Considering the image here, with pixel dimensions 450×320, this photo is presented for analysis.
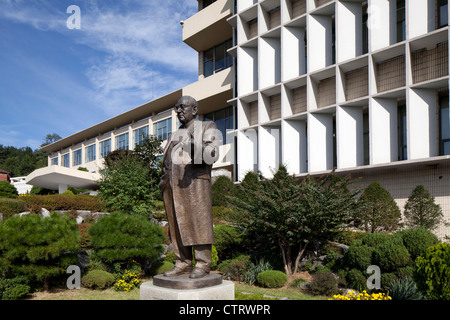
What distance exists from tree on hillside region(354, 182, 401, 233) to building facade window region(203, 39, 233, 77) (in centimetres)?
1698

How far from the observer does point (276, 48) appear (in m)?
23.7

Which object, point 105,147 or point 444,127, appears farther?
point 105,147

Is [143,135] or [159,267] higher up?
[143,135]

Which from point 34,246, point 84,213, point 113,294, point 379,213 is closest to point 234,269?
point 113,294

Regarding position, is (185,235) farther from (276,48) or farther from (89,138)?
(89,138)

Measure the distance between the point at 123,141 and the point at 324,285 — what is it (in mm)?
35510

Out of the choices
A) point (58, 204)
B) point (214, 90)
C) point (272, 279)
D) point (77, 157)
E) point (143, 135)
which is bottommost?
point (272, 279)

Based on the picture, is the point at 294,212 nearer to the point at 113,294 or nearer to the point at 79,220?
the point at 113,294

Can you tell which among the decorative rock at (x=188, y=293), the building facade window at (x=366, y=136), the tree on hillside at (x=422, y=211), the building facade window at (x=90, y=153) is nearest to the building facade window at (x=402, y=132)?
the building facade window at (x=366, y=136)

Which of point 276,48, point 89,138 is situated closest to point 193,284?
point 276,48

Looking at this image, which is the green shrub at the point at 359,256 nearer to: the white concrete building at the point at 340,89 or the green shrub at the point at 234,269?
the green shrub at the point at 234,269

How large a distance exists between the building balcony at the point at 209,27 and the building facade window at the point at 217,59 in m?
0.38

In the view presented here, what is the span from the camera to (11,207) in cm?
1869

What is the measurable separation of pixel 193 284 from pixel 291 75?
18.1 m
